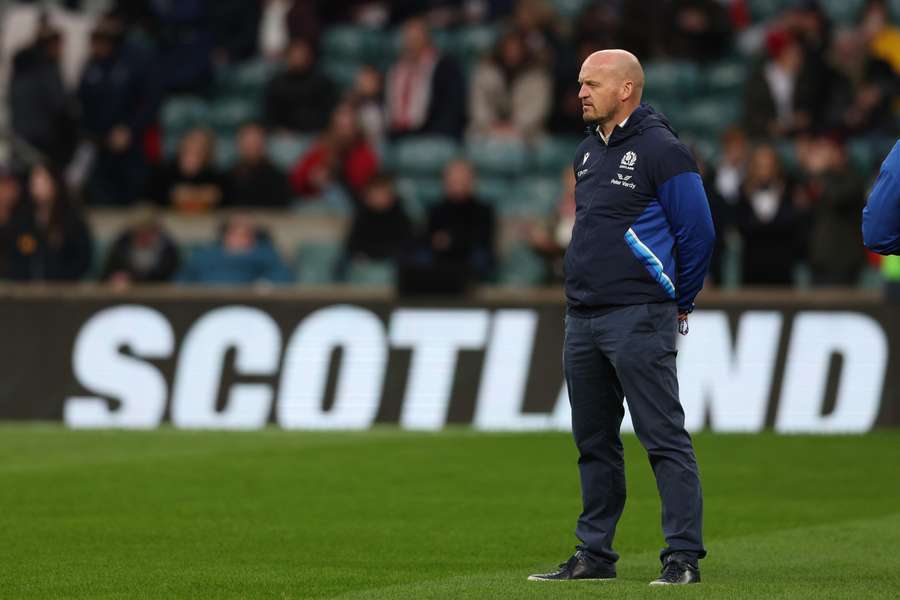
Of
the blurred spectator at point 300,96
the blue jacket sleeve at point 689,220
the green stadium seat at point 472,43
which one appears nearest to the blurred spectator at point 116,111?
the blurred spectator at point 300,96

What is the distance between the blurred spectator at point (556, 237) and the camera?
1703 centimetres

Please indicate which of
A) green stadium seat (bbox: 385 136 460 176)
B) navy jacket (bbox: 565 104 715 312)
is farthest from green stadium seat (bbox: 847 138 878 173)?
navy jacket (bbox: 565 104 715 312)

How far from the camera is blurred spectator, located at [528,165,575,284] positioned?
55.9ft

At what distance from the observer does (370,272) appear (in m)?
18.2

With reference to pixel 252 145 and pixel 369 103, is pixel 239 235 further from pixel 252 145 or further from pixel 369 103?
pixel 369 103

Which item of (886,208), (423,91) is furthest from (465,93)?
(886,208)

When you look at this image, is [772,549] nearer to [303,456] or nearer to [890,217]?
[890,217]

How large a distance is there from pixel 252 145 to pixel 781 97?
19.0ft

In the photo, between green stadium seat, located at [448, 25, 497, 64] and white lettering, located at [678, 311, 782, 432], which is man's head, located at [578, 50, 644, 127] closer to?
white lettering, located at [678, 311, 782, 432]

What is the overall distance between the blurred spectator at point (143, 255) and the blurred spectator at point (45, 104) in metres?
3.41

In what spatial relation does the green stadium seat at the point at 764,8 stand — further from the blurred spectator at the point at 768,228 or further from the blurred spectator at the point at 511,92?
the blurred spectator at the point at 768,228

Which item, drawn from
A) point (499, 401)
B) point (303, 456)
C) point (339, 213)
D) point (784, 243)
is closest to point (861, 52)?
point (784, 243)

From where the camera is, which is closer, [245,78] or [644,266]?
[644,266]

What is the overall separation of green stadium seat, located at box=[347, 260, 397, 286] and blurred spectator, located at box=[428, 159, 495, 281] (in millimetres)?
670
